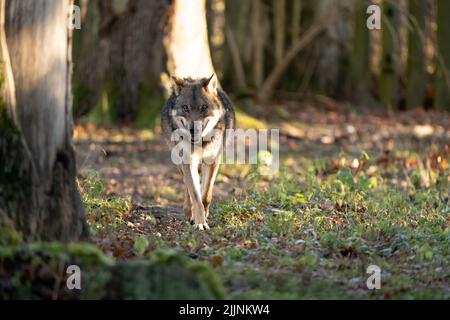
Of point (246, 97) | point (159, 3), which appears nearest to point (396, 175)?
point (159, 3)

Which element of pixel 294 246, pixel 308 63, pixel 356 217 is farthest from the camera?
pixel 308 63

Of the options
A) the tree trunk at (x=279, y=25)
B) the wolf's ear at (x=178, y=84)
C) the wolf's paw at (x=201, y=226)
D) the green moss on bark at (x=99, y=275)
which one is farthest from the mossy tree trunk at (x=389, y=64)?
the green moss on bark at (x=99, y=275)

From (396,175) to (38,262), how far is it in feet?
27.9

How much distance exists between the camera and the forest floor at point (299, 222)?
6.98 m

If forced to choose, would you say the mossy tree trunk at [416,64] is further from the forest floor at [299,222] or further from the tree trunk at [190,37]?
the tree trunk at [190,37]

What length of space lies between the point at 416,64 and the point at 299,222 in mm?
16635

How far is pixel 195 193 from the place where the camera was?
944cm

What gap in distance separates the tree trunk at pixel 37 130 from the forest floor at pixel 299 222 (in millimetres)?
904

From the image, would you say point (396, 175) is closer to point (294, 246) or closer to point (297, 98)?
point (294, 246)

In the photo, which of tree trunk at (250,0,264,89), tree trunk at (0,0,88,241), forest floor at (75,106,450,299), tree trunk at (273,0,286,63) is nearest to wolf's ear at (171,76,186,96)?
forest floor at (75,106,450,299)

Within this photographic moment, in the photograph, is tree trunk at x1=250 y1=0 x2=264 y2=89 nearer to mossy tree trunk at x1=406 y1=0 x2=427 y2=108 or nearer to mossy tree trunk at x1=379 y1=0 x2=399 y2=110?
mossy tree trunk at x1=379 y1=0 x2=399 y2=110

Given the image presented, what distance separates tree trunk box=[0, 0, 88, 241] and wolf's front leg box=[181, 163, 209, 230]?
2.43 metres

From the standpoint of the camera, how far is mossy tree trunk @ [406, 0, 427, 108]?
76.8 ft

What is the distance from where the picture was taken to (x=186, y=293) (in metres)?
5.88
